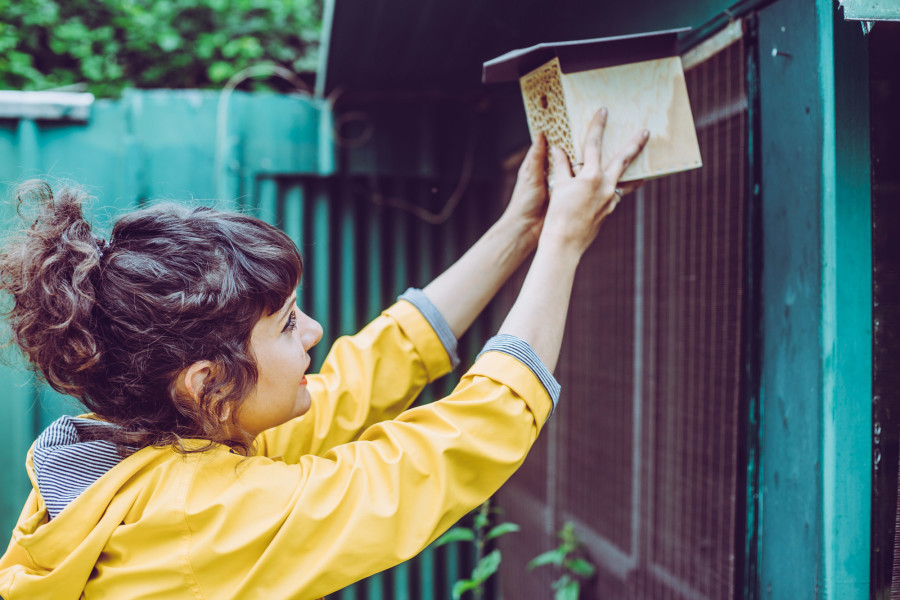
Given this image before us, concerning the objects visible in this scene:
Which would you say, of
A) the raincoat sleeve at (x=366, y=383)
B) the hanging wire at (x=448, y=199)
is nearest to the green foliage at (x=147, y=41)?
the hanging wire at (x=448, y=199)

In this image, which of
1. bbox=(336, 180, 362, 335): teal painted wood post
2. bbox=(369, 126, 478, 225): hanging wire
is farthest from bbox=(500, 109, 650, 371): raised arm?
bbox=(336, 180, 362, 335): teal painted wood post

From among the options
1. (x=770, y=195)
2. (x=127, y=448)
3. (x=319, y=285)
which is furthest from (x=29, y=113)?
(x=770, y=195)

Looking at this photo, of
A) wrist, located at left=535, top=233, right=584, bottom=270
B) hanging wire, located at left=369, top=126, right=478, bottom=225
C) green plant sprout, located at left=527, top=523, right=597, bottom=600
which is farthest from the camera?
hanging wire, located at left=369, top=126, right=478, bottom=225

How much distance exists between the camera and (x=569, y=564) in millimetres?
2734

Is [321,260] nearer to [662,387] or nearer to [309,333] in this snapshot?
[662,387]

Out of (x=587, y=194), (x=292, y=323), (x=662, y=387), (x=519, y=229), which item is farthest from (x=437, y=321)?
(x=662, y=387)

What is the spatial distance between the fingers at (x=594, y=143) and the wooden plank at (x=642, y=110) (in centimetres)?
2

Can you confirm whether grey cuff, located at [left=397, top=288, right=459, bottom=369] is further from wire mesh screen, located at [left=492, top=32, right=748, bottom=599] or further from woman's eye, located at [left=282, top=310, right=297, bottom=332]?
wire mesh screen, located at [left=492, top=32, right=748, bottom=599]

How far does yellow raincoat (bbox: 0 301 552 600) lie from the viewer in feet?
3.92

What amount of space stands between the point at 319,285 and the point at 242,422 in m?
2.17

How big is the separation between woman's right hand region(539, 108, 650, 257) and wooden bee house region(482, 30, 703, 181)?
25 mm

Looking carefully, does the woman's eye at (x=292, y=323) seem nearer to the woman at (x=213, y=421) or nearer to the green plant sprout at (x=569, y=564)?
the woman at (x=213, y=421)

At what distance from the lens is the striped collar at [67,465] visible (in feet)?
4.11

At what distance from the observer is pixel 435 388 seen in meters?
3.57
